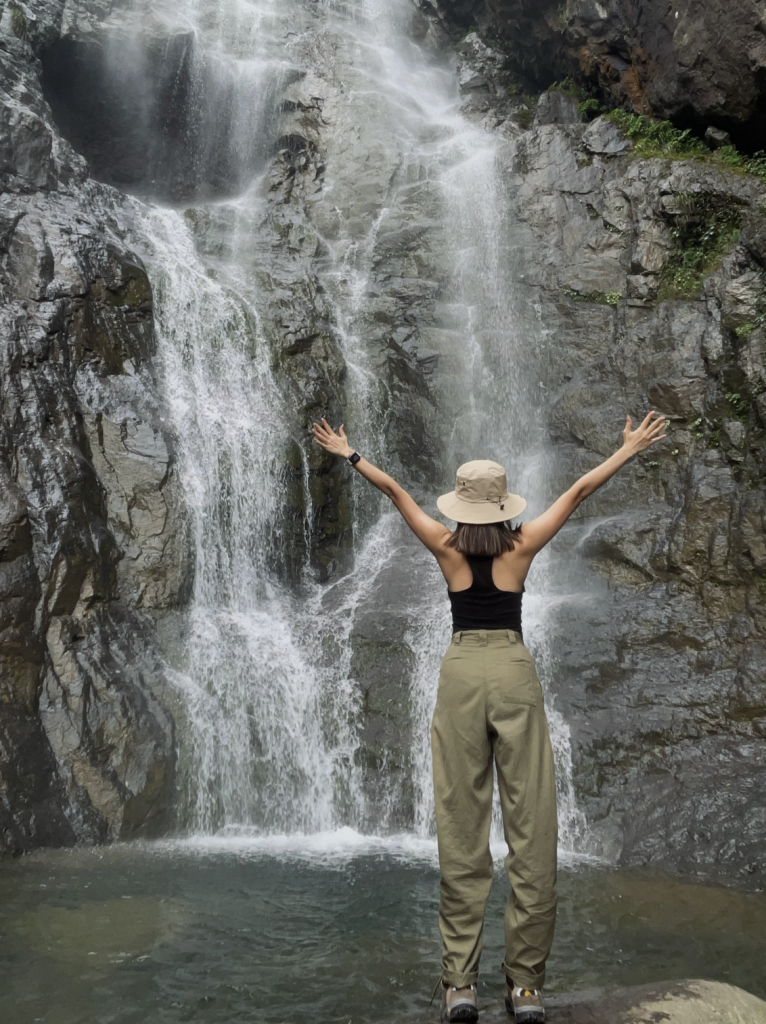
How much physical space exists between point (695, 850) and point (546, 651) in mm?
2790

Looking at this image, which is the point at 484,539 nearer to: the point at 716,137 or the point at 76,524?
the point at 76,524

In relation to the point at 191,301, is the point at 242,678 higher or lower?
lower

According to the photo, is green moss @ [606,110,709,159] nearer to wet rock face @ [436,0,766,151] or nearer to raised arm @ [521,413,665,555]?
wet rock face @ [436,0,766,151]

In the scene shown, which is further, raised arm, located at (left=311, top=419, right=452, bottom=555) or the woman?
raised arm, located at (left=311, top=419, right=452, bottom=555)

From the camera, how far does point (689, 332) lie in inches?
475

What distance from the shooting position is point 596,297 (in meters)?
14.0

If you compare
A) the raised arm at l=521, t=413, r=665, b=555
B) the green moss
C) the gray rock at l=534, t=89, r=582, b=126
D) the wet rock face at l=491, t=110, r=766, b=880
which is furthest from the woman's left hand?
the gray rock at l=534, t=89, r=582, b=126

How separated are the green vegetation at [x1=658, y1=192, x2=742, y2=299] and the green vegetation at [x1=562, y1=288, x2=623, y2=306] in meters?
0.87

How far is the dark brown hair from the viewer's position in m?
3.54

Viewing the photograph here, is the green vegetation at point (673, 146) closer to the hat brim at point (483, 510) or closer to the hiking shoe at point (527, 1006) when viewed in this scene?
the hat brim at point (483, 510)

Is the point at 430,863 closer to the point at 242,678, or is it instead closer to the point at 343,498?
the point at 242,678

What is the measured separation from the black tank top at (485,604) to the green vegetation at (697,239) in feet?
34.2

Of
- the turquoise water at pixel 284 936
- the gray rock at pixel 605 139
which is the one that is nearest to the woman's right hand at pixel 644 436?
the turquoise water at pixel 284 936

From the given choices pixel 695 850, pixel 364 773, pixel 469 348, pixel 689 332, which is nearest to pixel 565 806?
pixel 695 850
